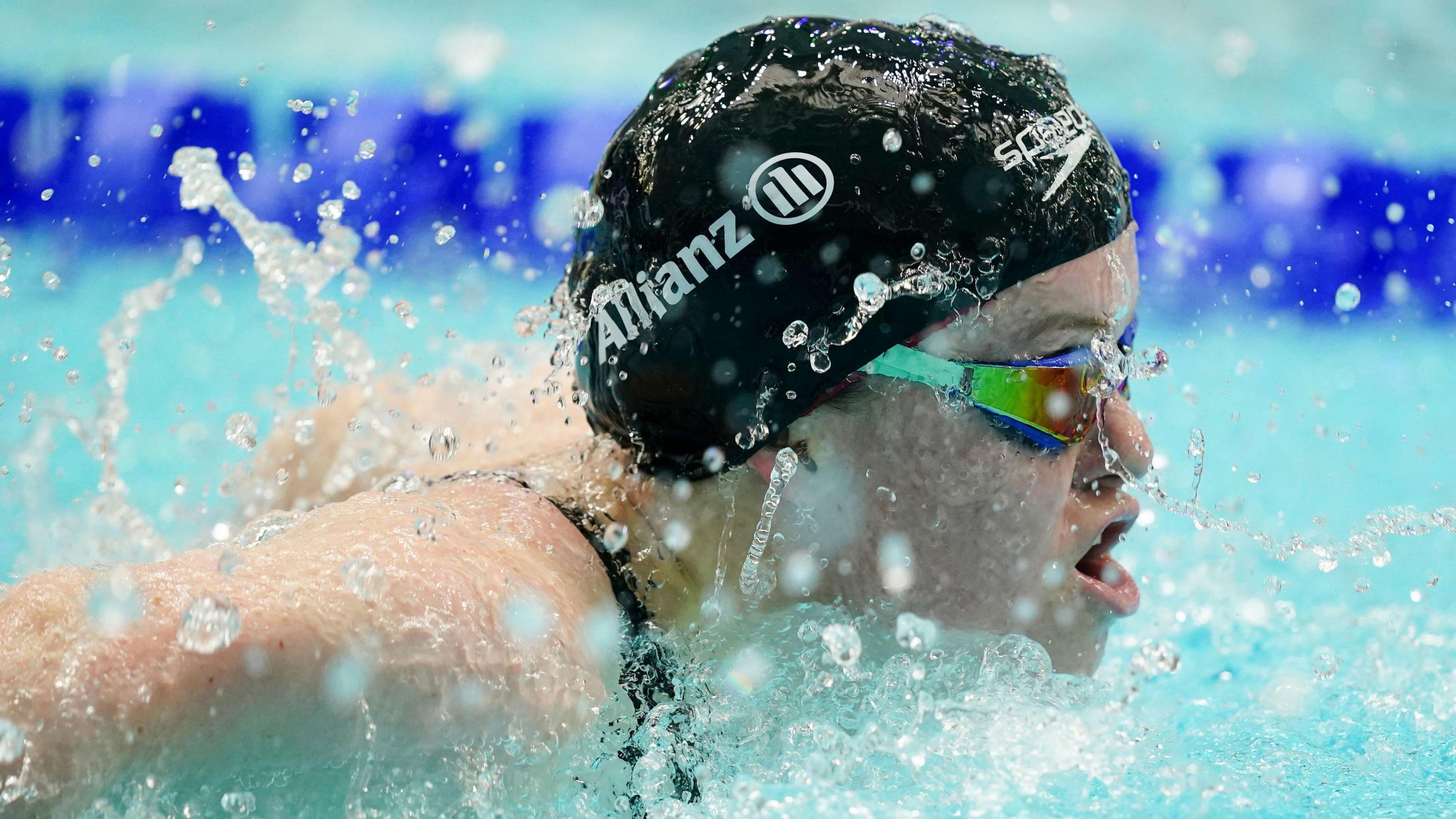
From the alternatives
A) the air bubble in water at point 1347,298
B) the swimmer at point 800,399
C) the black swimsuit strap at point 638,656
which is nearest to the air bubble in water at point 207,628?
the swimmer at point 800,399

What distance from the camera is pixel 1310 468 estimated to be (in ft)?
15.6

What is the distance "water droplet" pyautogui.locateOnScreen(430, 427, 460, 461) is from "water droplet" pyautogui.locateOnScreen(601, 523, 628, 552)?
40 centimetres

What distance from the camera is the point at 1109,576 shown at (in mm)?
1844

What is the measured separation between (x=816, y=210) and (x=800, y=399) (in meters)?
0.24

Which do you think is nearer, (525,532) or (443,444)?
(525,532)

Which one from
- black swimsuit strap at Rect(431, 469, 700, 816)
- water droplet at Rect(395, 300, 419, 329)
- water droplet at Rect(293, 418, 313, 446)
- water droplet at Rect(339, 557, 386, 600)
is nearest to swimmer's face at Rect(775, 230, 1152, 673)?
black swimsuit strap at Rect(431, 469, 700, 816)

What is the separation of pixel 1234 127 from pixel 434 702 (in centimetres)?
590

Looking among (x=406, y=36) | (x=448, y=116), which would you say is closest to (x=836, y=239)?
(x=448, y=116)

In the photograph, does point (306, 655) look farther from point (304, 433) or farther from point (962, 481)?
point (304, 433)

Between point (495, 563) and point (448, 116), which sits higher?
point (495, 563)

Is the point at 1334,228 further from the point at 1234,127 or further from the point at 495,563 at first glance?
the point at 495,563

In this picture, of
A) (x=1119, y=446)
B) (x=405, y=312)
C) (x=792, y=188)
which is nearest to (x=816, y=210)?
(x=792, y=188)

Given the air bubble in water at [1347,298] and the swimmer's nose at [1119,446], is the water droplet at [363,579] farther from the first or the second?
the air bubble in water at [1347,298]

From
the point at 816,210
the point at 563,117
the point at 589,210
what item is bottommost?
the point at 563,117
